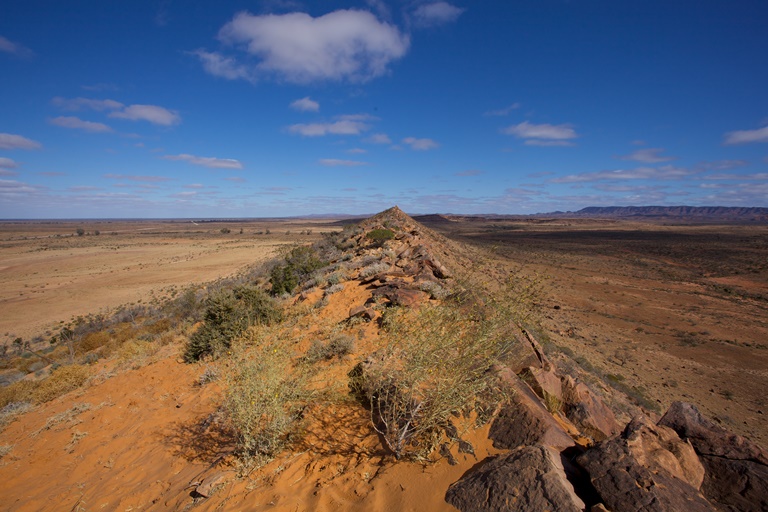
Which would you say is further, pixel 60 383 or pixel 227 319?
pixel 227 319

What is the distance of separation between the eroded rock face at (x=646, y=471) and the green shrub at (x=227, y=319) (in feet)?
23.4

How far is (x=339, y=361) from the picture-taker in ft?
20.9

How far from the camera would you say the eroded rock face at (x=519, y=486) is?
2.69 m

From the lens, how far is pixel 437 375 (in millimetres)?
3789

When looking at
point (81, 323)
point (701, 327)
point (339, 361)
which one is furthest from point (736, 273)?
point (81, 323)

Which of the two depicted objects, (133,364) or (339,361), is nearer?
(339,361)

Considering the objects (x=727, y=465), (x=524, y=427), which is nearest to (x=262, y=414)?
(x=524, y=427)

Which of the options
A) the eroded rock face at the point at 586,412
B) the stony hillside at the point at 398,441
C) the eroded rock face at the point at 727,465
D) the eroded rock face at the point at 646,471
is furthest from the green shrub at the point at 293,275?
the eroded rock face at the point at 727,465

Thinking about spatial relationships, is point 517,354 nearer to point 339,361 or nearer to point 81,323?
point 339,361

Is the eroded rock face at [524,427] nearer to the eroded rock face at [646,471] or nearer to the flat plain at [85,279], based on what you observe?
the eroded rock face at [646,471]

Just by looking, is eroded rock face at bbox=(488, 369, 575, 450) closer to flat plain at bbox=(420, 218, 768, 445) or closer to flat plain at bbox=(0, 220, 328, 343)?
Result: flat plain at bbox=(420, 218, 768, 445)

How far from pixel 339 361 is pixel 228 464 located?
2.44 meters

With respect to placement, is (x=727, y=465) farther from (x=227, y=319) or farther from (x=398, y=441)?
(x=227, y=319)

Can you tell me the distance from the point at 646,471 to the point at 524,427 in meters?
1.15
